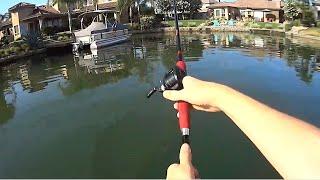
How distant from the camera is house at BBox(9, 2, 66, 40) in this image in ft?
168

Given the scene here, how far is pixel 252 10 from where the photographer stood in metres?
58.9

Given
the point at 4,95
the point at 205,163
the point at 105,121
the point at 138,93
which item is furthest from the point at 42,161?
the point at 4,95

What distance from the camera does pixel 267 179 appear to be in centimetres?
915

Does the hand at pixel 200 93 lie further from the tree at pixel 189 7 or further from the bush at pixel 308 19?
the tree at pixel 189 7

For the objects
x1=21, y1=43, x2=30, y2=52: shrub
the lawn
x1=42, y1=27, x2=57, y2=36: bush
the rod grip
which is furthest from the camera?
x1=42, y1=27, x2=57, y2=36: bush

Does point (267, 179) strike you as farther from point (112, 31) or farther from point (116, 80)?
point (112, 31)

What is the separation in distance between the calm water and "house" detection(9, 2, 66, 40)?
2070 centimetres

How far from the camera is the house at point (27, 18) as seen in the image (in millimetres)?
51219

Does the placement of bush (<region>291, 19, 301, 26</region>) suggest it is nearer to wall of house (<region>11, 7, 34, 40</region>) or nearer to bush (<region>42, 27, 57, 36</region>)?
bush (<region>42, 27, 57, 36</region>)

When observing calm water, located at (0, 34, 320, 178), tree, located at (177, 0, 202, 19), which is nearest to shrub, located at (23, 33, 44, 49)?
calm water, located at (0, 34, 320, 178)

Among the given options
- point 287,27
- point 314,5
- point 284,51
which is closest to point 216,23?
point 287,27

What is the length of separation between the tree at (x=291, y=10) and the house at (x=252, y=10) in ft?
23.5

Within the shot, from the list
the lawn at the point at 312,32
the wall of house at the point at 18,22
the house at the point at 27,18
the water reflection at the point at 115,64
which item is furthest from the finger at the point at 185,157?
the wall of house at the point at 18,22

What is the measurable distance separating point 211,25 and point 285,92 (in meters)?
38.3
